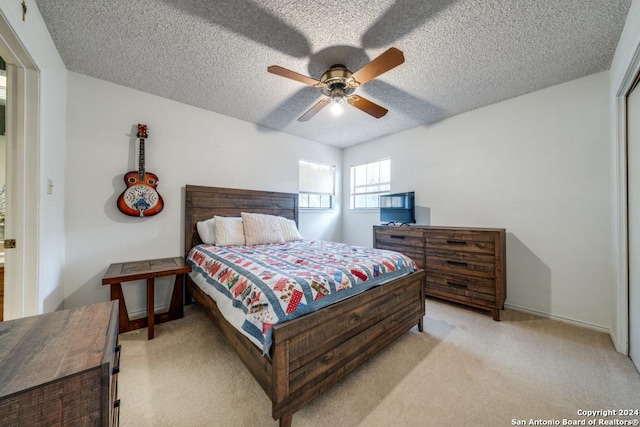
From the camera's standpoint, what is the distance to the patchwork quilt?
4.41 ft

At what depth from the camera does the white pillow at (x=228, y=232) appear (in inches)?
111

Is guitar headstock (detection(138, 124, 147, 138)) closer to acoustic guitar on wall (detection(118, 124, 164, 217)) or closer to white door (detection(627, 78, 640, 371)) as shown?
acoustic guitar on wall (detection(118, 124, 164, 217))

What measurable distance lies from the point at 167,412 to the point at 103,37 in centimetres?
279

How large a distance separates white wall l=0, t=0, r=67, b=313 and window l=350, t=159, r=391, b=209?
407cm

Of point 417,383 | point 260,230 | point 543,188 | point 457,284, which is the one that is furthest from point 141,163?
point 543,188

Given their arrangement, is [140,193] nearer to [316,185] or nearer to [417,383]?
[316,185]

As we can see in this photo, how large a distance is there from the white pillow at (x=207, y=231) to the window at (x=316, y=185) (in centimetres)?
174

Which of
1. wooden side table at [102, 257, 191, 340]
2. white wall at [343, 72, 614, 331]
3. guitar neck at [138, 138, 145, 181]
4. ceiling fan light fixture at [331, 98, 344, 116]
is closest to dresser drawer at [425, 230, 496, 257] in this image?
white wall at [343, 72, 614, 331]

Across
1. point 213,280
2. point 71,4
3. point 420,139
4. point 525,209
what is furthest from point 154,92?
point 525,209

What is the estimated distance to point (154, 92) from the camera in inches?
108

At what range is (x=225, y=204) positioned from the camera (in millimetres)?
3289

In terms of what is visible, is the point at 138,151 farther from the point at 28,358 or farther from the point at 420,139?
the point at 420,139

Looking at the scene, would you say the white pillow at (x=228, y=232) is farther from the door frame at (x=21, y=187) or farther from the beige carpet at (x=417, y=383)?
the door frame at (x=21, y=187)

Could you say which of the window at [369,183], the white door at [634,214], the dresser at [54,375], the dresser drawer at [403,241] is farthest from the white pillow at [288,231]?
the white door at [634,214]
